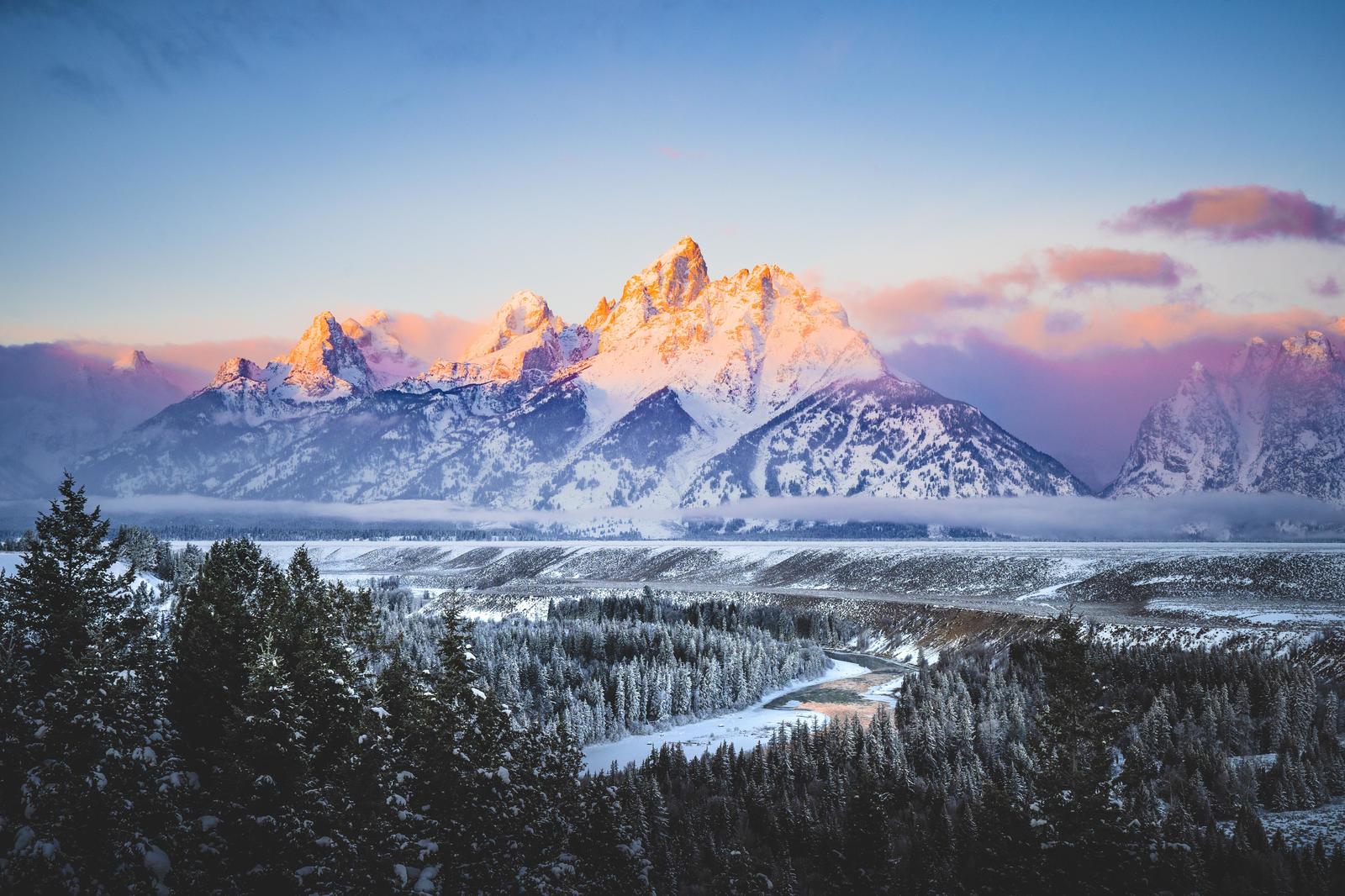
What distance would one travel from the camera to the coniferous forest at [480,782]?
28688mm

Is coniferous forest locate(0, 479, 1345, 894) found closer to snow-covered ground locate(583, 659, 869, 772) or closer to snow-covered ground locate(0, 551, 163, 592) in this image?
snow-covered ground locate(583, 659, 869, 772)

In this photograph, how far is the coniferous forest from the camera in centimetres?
2869

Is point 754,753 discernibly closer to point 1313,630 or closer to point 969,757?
point 969,757

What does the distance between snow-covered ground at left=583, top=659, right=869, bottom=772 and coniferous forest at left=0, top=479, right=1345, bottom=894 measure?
13979 millimetres

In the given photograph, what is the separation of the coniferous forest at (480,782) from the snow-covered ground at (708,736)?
14.0 m

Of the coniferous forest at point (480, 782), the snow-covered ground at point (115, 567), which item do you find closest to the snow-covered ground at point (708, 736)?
the coniferous forest at point (480, 782)

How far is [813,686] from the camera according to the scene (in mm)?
139125

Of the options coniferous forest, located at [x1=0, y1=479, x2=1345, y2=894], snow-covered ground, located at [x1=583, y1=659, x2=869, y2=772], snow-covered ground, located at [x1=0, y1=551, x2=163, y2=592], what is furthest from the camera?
snow-covered ground, located at [x1=0, y1=551, x2=163, y2=592]

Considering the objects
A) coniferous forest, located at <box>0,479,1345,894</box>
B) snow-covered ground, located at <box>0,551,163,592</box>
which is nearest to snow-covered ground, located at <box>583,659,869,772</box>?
coniferous forest, located at <box>0,479,1345,894</box>

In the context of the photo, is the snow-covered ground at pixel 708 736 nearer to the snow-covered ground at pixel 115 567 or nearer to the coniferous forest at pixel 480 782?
the coniferous forest at pixel 480 782

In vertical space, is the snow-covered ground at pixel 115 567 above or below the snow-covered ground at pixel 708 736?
above

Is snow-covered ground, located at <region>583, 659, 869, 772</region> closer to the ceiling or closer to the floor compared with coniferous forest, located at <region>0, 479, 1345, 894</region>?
closer to the floor

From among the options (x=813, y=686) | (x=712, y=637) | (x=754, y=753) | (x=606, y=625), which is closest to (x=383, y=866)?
(x=754, y=753)

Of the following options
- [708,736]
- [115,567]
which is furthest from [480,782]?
[115,567]
